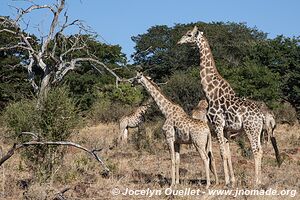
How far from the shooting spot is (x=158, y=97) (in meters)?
11.0

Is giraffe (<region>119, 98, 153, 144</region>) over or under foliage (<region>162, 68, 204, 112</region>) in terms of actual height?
under

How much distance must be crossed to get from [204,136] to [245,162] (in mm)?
3751

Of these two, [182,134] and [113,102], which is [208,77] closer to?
[182,134]

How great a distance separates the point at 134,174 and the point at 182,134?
2.14 m

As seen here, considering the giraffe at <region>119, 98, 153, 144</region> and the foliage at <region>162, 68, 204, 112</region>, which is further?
the foliage at <region>162, 68, 204, 112</region>

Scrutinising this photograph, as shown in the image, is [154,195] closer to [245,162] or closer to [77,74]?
[245,162]

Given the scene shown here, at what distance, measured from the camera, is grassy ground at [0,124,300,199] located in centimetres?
906

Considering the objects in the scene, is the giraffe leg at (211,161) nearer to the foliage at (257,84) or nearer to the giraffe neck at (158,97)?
the giraffe neck at (158,97)

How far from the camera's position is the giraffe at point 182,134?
9.73 m

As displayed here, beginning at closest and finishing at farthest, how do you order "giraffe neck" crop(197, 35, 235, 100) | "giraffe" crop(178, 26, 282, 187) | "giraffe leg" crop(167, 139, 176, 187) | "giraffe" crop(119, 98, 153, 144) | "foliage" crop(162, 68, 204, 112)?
1. "giraffe leg" crop(167, 139, 176, 187)
2. "giraffe" crop(178, 26, 282, 187)
3. "giraffe neck" crop(197, 35, 235, 100)
4. "giraffe" crop(119, 98, 153, 144)
5. "foliage" crop(162, 68, 204, 112)

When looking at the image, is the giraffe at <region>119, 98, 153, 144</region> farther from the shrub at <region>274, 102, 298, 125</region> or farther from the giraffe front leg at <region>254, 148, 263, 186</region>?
the giraffe front leg at <region>254, 148, 263, 186</region>

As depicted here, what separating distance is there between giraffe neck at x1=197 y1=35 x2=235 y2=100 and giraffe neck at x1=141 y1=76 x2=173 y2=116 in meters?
0.84

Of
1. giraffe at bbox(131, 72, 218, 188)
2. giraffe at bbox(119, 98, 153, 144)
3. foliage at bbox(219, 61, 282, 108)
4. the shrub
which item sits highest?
foliage at bbox(219, 61, 282, 108)

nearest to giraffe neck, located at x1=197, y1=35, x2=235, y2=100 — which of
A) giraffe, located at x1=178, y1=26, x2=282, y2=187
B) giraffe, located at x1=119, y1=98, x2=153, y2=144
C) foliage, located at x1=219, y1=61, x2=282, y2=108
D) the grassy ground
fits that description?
giraffe, located at x1=178, y1=26, x2=282, y2=187
